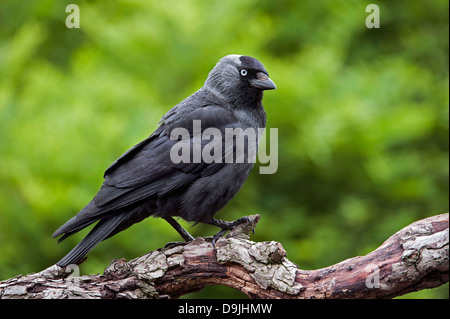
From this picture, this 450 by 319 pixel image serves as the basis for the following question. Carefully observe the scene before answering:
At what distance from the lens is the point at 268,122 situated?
545 centimetres

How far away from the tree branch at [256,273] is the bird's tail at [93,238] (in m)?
0.08

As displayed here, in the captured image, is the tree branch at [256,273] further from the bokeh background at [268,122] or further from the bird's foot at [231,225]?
the bokeh background at [268,122]

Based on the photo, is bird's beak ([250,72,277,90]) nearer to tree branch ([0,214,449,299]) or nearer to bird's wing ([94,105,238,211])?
bird's wing ([94,105,238,211])

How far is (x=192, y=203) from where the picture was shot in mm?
3646

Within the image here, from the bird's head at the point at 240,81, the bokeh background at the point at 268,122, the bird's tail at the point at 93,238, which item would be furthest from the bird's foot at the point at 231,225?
the bokeh background at the point at 268,122

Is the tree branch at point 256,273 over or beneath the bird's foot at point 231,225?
beneath

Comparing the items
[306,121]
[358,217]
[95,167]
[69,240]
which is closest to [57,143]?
[95,167]

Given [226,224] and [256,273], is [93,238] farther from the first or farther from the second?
[256,273]

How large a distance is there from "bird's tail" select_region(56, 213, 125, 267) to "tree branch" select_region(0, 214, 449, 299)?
0.25 ft

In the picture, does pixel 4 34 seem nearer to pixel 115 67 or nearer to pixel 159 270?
pixel 115 67

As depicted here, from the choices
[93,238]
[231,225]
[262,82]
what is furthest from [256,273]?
[262,82]

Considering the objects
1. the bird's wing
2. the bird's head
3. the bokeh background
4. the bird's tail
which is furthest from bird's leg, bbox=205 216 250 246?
the bokeh background

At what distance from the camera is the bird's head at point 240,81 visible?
3957mm

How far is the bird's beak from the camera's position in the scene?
388 centimetres
